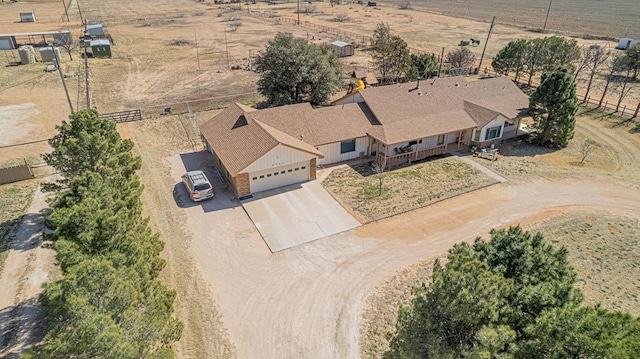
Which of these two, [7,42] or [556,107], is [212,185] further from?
[7,42]

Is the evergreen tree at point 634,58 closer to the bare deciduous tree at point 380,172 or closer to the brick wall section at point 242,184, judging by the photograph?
the bare deciduous tree at point 380,172

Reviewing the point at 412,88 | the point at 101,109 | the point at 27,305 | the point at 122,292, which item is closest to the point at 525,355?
the point at 122,292

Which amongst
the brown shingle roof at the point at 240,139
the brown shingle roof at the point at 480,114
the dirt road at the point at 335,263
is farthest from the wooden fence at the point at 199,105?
the brown shingle roof at the point at 480,114

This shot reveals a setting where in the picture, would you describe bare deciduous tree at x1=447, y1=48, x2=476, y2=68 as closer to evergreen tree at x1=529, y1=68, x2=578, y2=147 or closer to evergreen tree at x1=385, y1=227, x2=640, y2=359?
evergreen tree at x1=529, y1=68, x2=578, y2=147

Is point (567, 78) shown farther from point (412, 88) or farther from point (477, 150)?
point (412, 88)

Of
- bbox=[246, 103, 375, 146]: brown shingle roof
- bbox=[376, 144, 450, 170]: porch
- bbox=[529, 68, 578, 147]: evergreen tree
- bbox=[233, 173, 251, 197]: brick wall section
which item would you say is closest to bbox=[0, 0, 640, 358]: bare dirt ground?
bbox=[233, 173, 251, 197]: brick wall section
